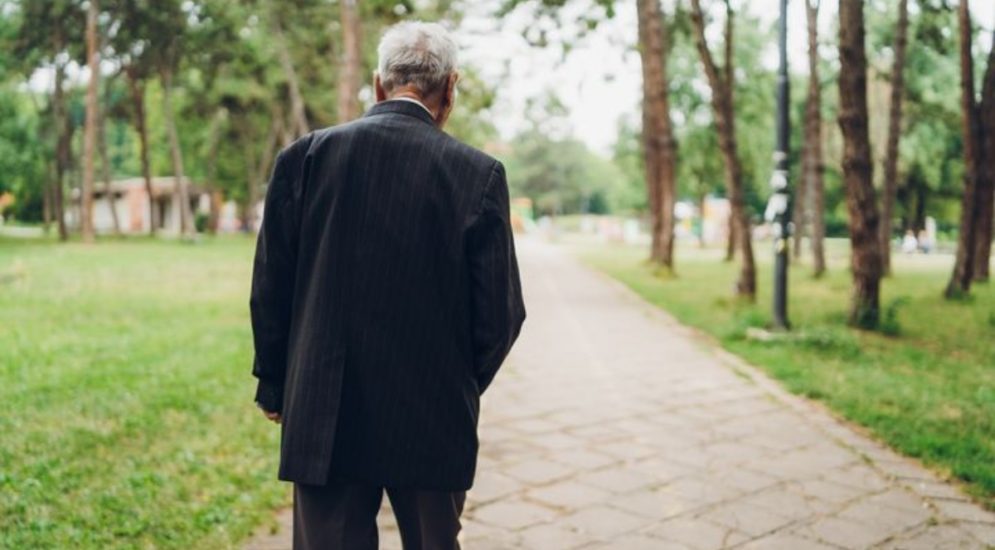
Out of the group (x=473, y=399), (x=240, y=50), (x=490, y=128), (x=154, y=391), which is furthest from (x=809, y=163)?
(x=473, y=399)

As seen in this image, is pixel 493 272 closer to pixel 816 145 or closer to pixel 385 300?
pixel 385 300

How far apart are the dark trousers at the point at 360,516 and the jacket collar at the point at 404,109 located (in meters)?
0.98

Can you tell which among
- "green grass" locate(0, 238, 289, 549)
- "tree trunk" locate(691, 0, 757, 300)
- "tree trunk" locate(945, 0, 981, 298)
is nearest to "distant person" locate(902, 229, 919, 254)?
"tree trunk" locate(945, 0, 981, 298)

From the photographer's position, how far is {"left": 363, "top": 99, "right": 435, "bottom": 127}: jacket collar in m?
2.48

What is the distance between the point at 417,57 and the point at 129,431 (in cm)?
423

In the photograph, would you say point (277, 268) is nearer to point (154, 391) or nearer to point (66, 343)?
point (154, 391)

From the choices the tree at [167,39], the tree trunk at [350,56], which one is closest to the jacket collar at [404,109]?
the tree trunk at [350,56]

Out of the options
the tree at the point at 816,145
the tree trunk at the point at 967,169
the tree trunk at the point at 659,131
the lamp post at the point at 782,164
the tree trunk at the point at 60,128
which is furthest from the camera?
the tree trunk at the point at 60,128

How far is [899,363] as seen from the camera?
898cm

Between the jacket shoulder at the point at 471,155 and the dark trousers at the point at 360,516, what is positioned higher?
the jacket shoulder at the point at 471,155

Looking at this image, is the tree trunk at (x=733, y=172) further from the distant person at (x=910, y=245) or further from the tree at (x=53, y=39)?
the distant person at (x=910, y=245)

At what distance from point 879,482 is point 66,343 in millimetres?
7755

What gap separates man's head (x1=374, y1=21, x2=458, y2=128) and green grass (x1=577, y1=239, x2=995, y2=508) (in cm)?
369

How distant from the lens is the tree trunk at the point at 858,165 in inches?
411
